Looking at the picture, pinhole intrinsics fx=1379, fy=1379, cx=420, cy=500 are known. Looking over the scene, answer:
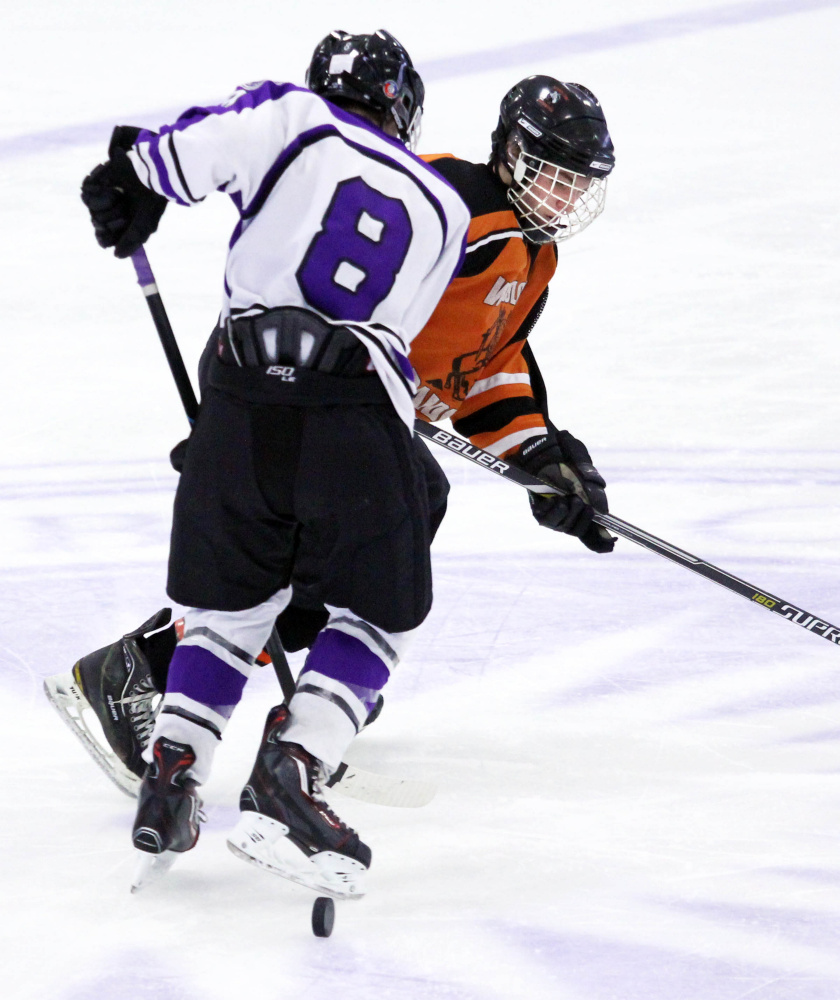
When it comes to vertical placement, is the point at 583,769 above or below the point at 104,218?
below

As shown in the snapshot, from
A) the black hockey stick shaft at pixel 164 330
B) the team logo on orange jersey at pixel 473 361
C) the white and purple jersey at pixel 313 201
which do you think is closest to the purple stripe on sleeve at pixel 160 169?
Result: the white and purple jersey at pixel 313 201

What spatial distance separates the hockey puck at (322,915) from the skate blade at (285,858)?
0.6 inches

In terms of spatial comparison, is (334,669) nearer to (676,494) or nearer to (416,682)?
(416,682)

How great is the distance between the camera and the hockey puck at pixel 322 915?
1805mm

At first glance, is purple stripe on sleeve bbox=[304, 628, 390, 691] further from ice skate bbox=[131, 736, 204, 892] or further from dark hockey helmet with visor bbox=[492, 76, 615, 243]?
dark hockey helmet with visor bbox=[492, 76, 615, 243]

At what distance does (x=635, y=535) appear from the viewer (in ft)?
7.77

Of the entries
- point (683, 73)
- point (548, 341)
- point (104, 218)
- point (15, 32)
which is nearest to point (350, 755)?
point (104, 218)

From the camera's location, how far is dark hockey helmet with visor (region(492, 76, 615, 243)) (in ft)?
7.11

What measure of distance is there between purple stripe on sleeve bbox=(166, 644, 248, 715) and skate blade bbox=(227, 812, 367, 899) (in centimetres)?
19

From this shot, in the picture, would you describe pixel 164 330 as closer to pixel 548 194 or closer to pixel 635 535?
pixel 548 194

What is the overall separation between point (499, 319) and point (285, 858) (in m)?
0.97

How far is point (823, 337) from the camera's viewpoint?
4223mm

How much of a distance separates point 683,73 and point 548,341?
10.1 feet

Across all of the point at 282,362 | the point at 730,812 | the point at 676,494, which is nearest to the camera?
the point at 282,362
